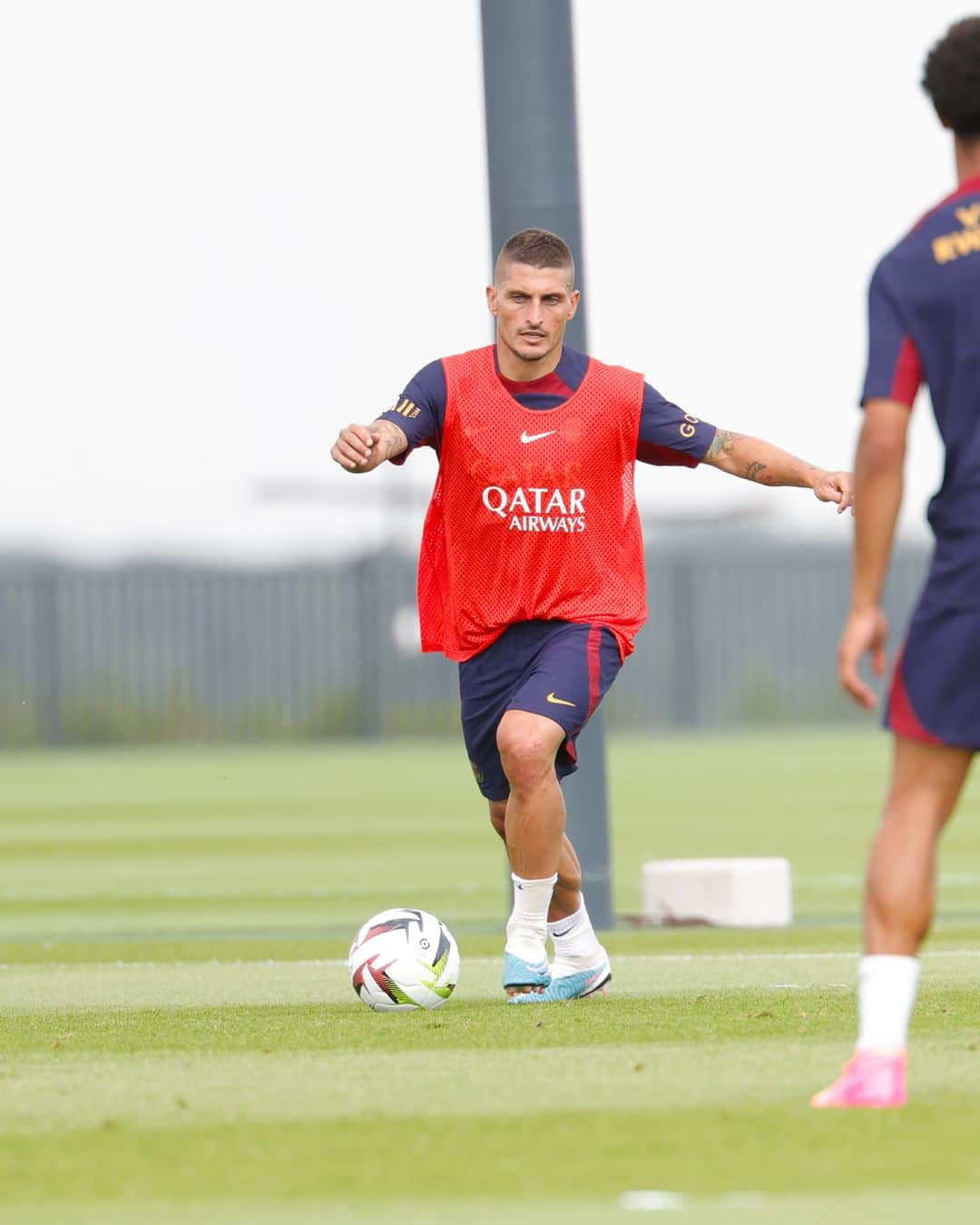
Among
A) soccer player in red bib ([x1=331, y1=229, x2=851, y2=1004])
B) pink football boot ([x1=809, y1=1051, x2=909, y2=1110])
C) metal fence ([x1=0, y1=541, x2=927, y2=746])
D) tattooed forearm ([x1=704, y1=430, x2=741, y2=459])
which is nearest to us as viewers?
pink football boot ([x1=809, y1=1051, x2=909, y2=1110])

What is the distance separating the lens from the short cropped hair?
7176 mm

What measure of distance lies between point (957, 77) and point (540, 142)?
643 cm

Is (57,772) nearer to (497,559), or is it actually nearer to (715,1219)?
(497,559)

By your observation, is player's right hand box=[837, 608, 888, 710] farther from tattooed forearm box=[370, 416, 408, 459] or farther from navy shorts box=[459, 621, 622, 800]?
tattooed forearm box=[370, 416, 408, 459]

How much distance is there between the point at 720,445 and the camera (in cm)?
734

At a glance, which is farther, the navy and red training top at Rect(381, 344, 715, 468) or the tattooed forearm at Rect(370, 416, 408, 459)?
the navy and red training top at Rect(381, 344, 715, 468)

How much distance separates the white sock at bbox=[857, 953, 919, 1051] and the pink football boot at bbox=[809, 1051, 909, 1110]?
0.02m

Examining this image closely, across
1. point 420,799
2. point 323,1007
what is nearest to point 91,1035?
point 323,1007

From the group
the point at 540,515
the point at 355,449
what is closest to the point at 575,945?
the point at 540,515

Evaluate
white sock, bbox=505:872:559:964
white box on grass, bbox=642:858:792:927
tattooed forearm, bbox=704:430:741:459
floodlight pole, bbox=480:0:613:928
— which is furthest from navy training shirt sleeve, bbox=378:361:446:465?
white box on grass, bbox=642:858:792:927

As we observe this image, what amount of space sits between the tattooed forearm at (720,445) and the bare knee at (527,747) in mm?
1059

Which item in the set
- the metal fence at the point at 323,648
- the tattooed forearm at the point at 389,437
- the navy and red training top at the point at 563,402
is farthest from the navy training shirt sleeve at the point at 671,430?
the metal fence at the point at 323,648

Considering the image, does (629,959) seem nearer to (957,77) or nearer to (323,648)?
(957,77)

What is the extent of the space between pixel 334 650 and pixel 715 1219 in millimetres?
43168
